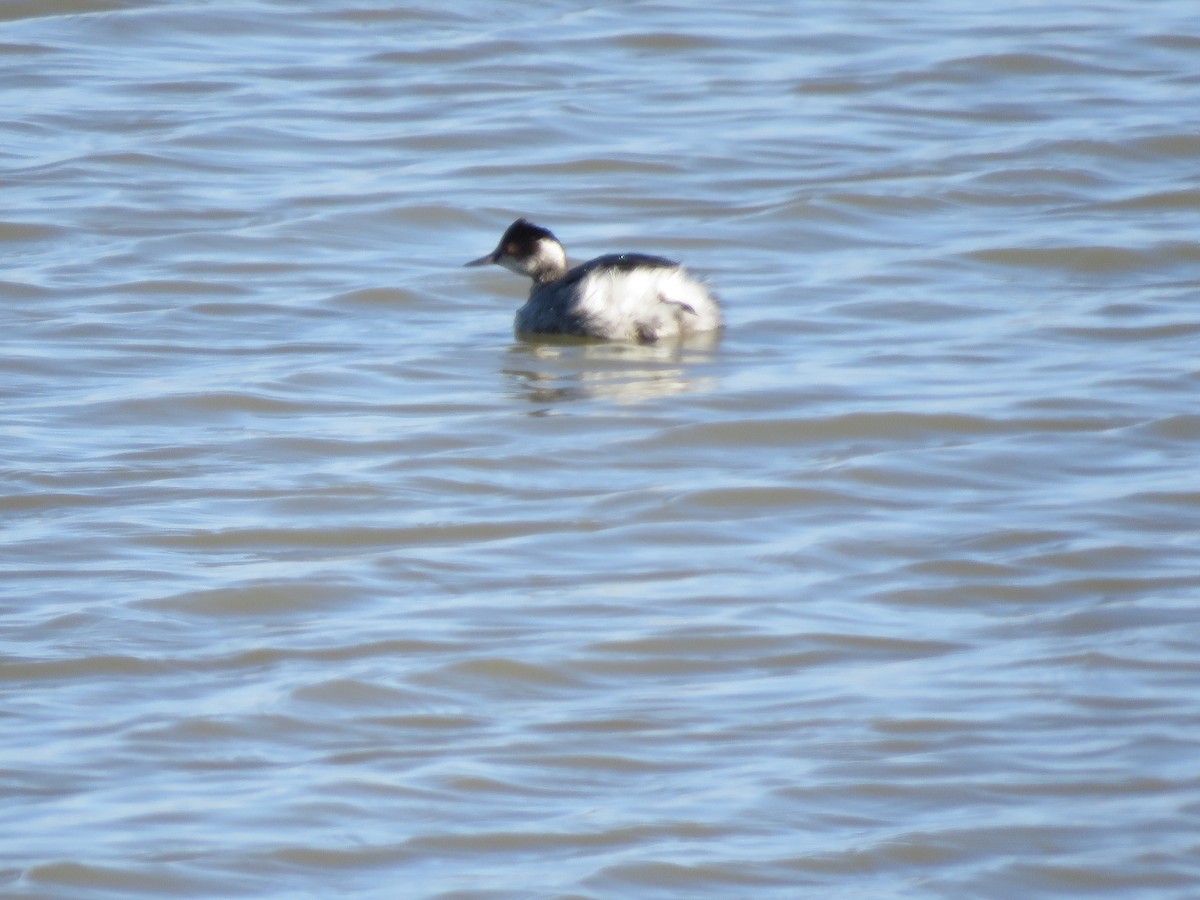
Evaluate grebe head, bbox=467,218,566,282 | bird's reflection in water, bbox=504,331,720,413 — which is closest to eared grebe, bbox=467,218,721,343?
bird's reflection in water, bbox=504,331,720,413

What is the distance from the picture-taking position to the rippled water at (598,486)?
171 inches

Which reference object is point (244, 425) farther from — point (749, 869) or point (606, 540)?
point (749, 869)

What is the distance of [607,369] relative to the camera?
8.19m

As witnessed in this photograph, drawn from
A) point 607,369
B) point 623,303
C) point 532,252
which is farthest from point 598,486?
point 532,252

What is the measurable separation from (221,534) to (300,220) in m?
4.27

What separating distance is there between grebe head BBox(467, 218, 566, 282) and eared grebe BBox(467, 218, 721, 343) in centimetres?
22

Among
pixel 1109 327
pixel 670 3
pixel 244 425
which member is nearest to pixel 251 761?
pixel 244 425

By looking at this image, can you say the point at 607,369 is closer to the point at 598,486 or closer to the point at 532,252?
the point at 532,252

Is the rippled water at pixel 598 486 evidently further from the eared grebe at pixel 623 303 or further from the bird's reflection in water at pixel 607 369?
the eared grebe at pixel 623 303

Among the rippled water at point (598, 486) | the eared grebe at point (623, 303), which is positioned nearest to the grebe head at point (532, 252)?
the eared grebe at point (623, 303)

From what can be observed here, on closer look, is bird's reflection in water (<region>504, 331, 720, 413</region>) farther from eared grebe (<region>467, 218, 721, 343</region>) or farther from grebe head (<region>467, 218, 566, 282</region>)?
grebe head (<region>467, 218, 566, 282</region>)

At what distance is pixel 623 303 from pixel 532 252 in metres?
0.70

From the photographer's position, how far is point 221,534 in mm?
6035

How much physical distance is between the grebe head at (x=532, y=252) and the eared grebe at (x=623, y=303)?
0.71ft
